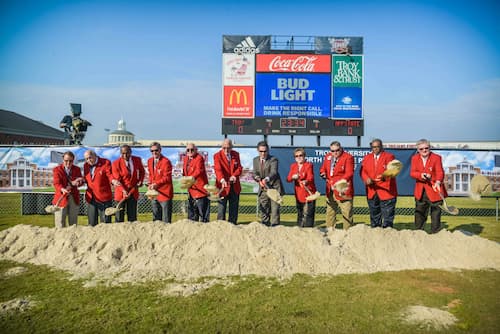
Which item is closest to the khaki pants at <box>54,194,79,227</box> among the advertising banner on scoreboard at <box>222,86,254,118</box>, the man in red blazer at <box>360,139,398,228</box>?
the man in red blazer at <box>360,139,398,228</box>

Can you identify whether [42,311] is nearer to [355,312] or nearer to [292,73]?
[355,312]

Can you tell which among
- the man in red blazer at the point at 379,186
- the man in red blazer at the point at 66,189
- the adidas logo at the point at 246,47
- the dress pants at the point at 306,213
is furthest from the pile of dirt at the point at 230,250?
the adidas logo at the point at 246,47

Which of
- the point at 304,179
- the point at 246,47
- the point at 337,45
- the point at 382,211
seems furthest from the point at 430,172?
the point at 246,47

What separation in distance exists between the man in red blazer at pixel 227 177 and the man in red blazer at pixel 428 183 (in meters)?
3.54

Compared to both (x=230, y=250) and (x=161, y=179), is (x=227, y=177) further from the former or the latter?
(x=230, y=250)

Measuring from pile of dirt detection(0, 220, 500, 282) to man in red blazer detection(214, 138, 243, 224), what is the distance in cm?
122

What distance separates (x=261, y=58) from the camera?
14.4 metres

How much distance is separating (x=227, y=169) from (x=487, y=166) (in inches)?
331

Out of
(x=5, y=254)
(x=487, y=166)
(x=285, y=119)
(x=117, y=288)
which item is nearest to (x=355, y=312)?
(x=117, y=288)

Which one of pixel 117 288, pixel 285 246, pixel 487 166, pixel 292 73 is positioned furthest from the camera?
pixel 292 73

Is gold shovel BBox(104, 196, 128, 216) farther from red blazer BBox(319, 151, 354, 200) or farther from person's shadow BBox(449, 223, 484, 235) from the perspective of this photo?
person's shadow BBox(449, 223, 484, 235)

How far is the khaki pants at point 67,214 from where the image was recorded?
6711 mm

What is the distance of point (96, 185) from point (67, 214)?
0.89 metres

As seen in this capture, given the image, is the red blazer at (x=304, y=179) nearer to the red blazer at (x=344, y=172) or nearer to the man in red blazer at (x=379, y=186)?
the red blazer at (x=344, y=172)
